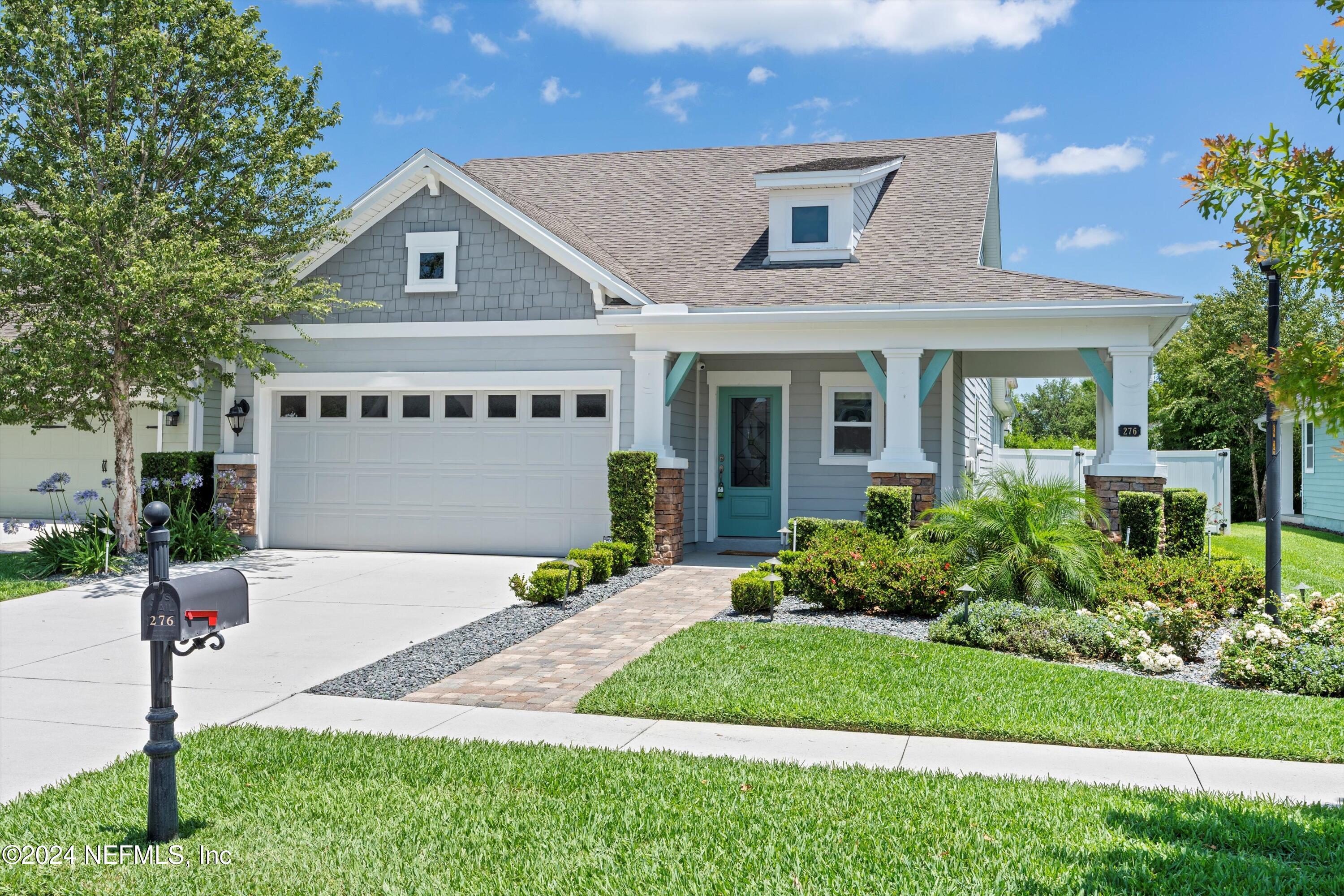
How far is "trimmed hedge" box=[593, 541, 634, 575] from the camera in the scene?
11750 millimetres

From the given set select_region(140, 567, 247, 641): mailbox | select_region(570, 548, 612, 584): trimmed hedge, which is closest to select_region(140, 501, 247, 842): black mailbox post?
select_region(140, 567, 247, 641): mailbox

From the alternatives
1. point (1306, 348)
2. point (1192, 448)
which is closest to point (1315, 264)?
point (1306, 348)

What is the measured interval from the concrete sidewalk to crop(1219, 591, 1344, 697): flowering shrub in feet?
5.77

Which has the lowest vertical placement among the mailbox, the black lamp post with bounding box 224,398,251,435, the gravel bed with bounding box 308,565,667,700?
the gravel bed with bounding box 308,565,667,700

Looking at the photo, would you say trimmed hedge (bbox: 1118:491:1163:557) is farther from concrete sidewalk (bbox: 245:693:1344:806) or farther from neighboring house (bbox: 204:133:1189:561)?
concrete sidewalk (bbox: 245:693:1344:806)

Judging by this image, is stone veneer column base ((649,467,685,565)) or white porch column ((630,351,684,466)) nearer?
stone veneer column base ((649,467,685,565))

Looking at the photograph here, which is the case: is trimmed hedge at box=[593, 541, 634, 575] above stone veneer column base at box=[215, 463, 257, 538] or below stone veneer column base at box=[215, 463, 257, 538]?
below

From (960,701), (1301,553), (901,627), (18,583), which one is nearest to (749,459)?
(901,627)

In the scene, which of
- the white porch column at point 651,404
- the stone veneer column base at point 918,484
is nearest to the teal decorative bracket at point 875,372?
the stone veneer column base at point 918,484

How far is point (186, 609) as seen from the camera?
3.77m

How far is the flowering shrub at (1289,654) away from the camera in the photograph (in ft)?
22.3

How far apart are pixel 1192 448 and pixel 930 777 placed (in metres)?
31.1

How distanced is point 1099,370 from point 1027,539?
3.96 metres

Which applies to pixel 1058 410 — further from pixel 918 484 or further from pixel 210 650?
pixel 210 650
